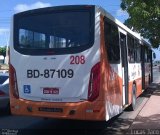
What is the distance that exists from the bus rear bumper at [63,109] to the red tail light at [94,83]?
0.52 ft

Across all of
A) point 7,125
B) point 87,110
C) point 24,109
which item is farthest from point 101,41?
point 7,125

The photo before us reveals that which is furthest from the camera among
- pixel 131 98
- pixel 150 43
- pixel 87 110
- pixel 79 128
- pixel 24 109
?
pixel 150 43

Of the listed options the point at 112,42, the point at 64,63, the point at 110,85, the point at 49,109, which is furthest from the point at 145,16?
the point at 49,109

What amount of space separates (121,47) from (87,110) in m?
3.21

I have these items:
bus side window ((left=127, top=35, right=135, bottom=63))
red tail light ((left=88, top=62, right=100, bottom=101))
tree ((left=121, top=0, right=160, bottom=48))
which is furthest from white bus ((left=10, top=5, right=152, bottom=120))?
tree ((left=121, top=0, right=160, bottom=48))

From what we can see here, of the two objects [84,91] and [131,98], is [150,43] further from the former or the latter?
[84,91]

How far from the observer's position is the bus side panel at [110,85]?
892 cm

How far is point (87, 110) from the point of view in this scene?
346 inches

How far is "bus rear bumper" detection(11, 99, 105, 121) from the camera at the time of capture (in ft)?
28.8

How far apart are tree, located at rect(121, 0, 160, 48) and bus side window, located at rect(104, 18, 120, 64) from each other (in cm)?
791

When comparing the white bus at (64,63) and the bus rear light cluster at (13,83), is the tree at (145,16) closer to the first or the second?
the white bus at (64,63)

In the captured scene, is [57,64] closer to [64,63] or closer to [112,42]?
[64,63]

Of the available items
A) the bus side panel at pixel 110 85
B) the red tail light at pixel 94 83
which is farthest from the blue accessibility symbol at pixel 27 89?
the bus side panel at pixel 110 85

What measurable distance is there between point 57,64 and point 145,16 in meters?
10.1
